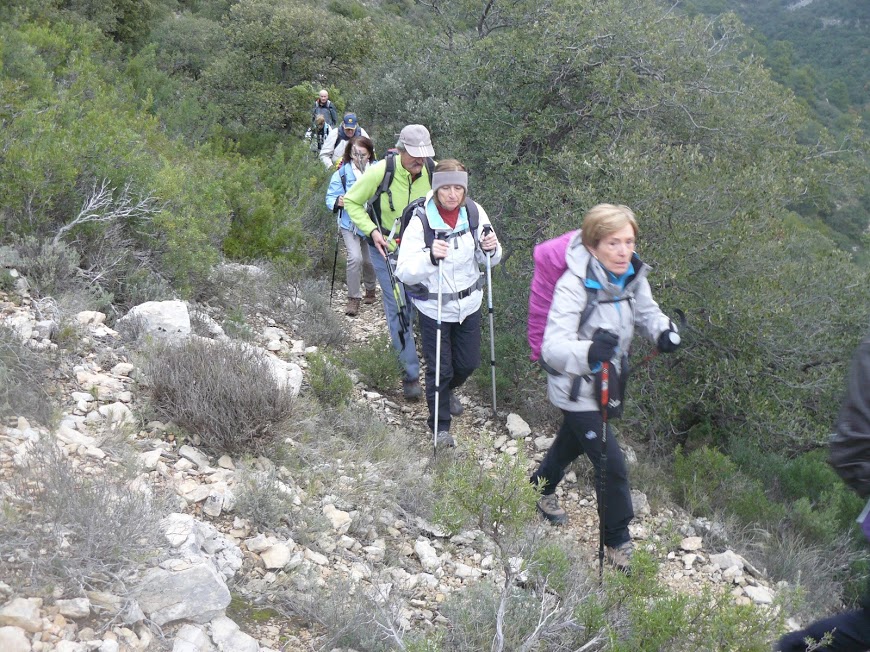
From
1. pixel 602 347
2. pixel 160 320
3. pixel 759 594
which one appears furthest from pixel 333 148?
pixel 759 594

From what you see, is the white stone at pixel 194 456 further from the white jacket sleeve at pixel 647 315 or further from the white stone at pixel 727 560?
the white stone at pixel 727 560

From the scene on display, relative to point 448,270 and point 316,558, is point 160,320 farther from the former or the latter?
point 316,558

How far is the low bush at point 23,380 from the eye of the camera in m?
3.66

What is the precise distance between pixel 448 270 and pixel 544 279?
1.20 meters

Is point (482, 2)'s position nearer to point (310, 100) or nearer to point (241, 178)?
point (241, 178)

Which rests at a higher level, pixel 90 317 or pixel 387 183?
pixel 387 183

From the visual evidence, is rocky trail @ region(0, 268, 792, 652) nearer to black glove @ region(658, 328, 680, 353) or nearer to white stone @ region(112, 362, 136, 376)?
white stone @ region(112, 362, 136, 376)

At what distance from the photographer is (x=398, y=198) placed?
582cm

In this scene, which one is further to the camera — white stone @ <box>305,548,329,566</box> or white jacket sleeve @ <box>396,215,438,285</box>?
white jacket sleeve @ <box>396,215,438,285</box>

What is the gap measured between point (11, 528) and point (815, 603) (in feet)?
14.4

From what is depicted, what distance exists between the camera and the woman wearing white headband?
15.5 ft

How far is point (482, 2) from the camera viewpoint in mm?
10312

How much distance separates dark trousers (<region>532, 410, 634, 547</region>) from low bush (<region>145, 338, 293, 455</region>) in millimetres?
1612

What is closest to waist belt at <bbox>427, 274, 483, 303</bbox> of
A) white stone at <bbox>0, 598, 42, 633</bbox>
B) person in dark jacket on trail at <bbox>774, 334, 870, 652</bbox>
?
person in dark jacket on trail at <bbox>774, 334, 870, 652</bbox>
